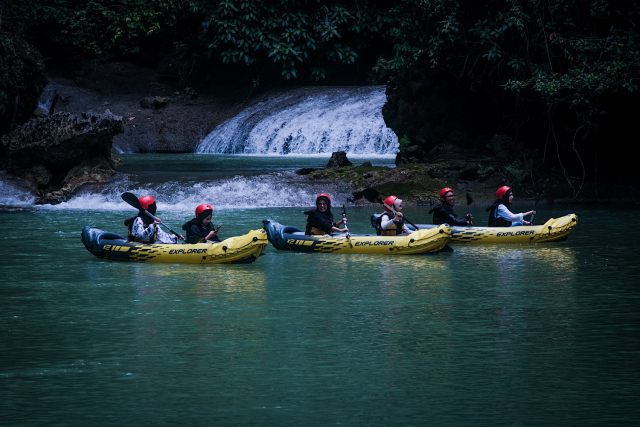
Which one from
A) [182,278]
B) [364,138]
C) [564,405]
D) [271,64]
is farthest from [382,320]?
[271,64]

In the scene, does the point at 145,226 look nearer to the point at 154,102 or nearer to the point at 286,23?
the point at 286,23

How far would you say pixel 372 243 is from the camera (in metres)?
13.4

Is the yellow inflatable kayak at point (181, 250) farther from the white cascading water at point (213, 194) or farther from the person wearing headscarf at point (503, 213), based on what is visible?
the white cascading water at point (213, 194)

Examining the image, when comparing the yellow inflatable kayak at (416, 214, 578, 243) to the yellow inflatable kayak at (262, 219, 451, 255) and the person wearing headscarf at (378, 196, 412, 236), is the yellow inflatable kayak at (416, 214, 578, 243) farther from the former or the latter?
the yellow inflatable kayak at (262, 219, 451, 255)

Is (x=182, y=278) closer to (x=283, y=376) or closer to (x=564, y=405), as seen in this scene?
(x=283, y=376)

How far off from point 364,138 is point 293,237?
1876cm

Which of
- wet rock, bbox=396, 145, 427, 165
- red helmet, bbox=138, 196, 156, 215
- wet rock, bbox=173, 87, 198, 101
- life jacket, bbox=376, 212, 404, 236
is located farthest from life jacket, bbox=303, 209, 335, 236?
wet rock, bbox=173, 87, 198, 101

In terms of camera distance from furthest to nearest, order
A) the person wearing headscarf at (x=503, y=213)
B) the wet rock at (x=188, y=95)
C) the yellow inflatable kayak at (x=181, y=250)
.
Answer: the wet rock at (x=188, y=95), the person wearing headscarf at (x=503, y=213), the yellow inflatable kayak at (x=181, y=250)

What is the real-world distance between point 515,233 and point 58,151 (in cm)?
1401

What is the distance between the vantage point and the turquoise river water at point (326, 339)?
19.8 feet

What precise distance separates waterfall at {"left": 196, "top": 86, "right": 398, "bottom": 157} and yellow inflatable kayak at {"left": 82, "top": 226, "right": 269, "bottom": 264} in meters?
19.9

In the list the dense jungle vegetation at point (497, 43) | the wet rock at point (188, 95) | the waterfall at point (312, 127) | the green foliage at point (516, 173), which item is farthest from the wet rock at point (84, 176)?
the wet rock at point (188, 95)

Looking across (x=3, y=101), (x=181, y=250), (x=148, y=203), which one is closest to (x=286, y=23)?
(x=3, y=101)

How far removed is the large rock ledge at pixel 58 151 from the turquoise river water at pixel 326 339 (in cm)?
892
